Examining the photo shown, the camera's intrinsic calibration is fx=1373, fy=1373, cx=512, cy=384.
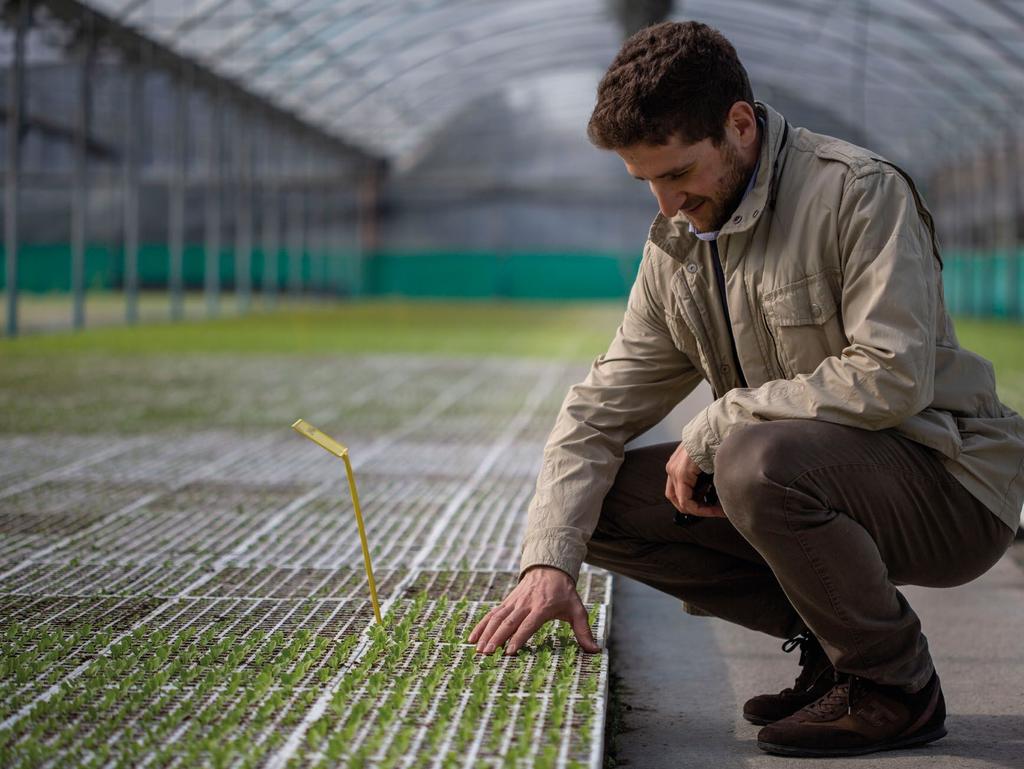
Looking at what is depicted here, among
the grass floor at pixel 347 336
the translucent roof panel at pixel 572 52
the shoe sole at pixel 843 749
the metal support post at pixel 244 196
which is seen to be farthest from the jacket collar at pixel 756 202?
the metal support post at pixel 244 196

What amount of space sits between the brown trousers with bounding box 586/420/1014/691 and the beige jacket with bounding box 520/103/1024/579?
0.05m

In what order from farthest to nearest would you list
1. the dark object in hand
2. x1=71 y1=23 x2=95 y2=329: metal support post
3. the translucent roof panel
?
the translucent roof panel → x1=71 y1=23 x2=95 y2=329: metal support post → the dark object in hand

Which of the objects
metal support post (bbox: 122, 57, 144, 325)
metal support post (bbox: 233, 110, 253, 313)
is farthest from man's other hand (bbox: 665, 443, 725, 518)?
metal support post (bbox: 233, 110, 253, 313)

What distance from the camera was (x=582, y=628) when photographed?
2926 mm

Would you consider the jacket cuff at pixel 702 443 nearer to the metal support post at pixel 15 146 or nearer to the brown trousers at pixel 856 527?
the brown trousers at pixel 856 527

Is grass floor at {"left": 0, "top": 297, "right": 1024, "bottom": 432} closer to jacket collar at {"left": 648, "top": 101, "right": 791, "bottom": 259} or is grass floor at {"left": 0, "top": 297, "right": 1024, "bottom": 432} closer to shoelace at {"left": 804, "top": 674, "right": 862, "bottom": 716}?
jacket collar at {"left": 648, "top": 101, "right": 791, "bottom": 259}

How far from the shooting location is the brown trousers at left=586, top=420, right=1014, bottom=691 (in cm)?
262

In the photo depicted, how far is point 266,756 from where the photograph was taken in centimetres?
234

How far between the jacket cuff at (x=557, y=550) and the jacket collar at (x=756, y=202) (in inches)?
25.0

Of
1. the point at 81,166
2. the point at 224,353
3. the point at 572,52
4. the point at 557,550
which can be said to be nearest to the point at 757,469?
the point at 557,550

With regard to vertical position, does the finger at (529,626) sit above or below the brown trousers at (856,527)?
below

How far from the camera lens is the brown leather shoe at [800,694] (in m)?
2.99

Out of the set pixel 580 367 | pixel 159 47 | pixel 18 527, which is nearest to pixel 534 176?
pixel 159 47

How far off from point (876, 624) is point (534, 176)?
3374 cm
